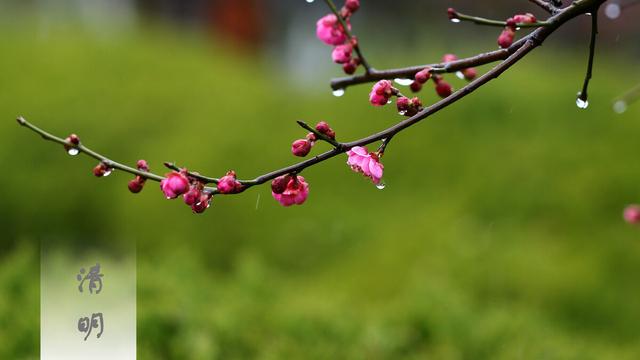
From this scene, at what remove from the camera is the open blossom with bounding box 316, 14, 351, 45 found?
40.5 inches

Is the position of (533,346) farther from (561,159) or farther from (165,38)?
(165,38)

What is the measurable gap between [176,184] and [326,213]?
2714 millimetres

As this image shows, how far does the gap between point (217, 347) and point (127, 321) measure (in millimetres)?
513

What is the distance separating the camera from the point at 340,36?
1.04m

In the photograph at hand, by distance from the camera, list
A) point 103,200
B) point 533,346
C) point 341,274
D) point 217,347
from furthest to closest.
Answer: point 103,200 < point 341,274 < point 533,346 < point 217,347

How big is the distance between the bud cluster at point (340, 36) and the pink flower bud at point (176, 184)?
10.0 inches

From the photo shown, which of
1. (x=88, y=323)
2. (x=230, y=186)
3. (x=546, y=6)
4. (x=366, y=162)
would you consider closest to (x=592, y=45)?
(x=546, y=6)

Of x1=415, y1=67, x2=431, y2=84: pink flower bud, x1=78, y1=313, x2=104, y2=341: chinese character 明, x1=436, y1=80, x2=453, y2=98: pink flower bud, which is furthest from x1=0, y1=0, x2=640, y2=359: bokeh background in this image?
x1=415, y1=67, x2=431, y2=84: pink flower bud

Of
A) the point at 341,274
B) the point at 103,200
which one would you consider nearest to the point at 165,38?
the point at 103,200

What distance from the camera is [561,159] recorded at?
11.8 ft

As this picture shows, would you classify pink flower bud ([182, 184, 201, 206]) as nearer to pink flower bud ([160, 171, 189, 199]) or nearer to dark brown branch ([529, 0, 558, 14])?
pink flower bud ([160, 171, 189, 199])

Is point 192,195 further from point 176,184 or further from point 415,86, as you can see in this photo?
point 415,86

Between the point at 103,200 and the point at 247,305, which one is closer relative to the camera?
the point at 247,305

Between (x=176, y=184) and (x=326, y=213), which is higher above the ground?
(x=176, y=184)
